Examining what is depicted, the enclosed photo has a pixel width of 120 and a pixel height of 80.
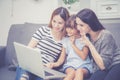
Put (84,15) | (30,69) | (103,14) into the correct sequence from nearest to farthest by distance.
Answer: (30,69) → (84,15) → (103,14)

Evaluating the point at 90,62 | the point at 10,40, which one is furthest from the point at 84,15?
the point at 10,40

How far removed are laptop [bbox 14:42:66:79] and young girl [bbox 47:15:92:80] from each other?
231 millimetres

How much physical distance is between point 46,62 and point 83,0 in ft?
2.59

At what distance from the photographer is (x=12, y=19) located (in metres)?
2.57

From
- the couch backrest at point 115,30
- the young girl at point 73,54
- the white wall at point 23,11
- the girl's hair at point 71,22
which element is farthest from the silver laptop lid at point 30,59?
the white wall at point 23,11

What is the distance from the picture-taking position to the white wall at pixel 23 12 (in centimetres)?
242

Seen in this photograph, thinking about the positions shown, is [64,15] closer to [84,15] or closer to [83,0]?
[84,15]

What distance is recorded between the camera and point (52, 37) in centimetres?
189

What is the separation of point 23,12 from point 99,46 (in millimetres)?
1185

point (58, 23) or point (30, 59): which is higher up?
point (58, 23)

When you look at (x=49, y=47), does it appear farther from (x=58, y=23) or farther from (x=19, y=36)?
(x=19, y=36)

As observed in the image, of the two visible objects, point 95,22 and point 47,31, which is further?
point 47,31

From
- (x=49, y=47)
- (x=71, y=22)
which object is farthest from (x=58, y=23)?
(x=49, y=47)

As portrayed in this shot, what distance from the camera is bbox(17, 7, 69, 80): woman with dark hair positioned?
1829mm
